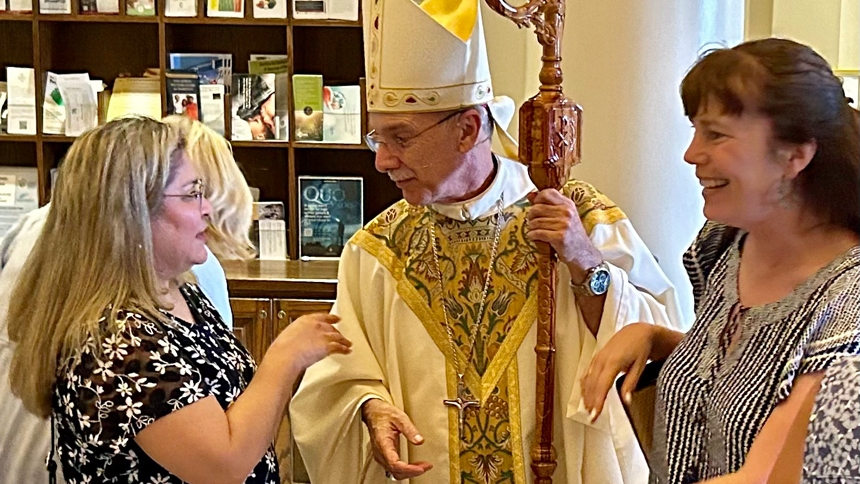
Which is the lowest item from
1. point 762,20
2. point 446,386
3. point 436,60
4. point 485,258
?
point 446,386

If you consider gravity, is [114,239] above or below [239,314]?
above

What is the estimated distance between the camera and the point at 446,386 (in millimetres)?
1888

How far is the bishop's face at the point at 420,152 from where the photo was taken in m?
1.80

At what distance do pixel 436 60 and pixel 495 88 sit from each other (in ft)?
6.15

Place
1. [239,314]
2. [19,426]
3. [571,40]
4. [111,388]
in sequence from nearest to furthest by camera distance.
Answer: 1. [111,388]
2. [19,426]
3. [571,40]
4. [239,314]

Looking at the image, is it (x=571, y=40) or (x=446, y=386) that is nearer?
Result: (x=446, y=386)

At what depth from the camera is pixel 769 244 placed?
133 cm

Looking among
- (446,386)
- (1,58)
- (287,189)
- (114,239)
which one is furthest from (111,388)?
(1,58)

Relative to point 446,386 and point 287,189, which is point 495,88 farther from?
point 446,386

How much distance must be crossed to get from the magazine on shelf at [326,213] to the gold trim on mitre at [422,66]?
7.14 ft

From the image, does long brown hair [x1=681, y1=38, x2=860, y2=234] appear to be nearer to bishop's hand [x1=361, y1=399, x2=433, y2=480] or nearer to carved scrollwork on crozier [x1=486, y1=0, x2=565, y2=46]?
carved scrollwork on crozier [x1=486, y1=0, x2=565, y2=46]

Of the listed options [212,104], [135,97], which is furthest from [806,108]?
[135,97]

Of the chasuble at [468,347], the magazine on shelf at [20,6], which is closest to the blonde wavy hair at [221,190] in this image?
the chasuble at [468,347]

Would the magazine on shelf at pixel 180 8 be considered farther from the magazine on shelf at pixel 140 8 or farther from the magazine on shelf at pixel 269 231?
the magazine on shelf at pixel 269 231
